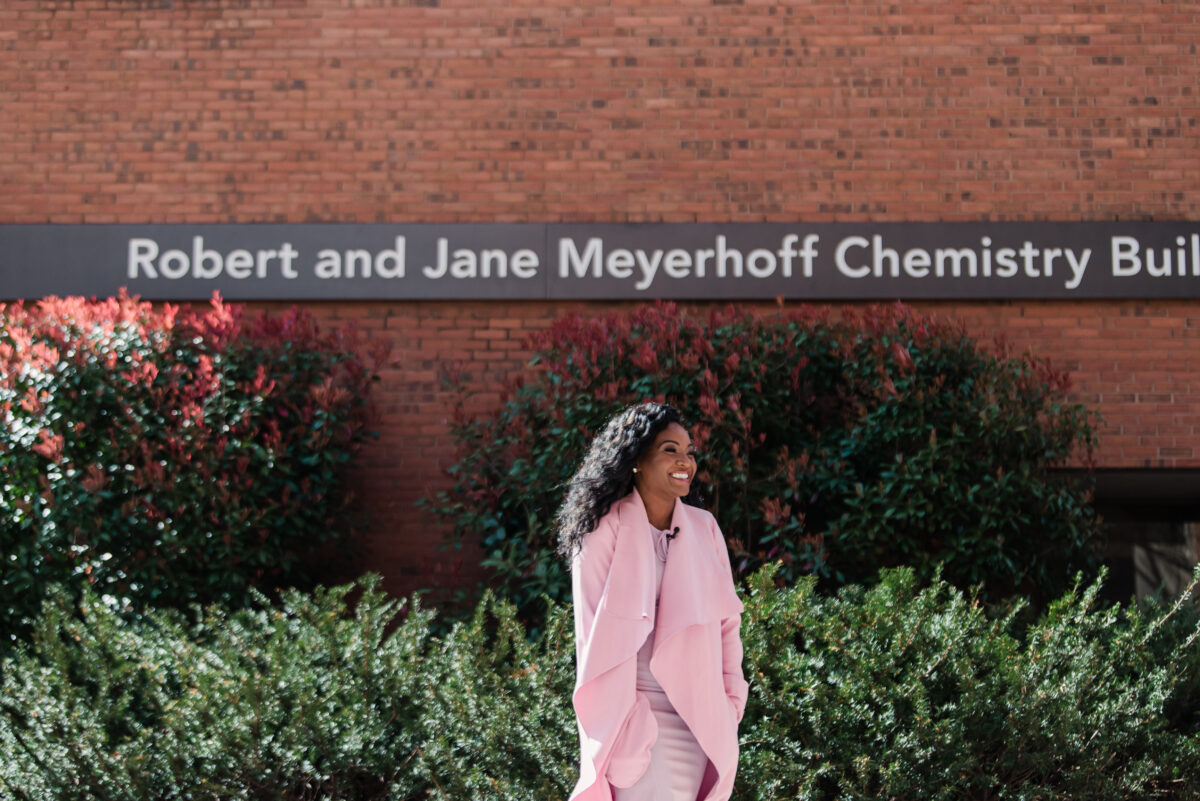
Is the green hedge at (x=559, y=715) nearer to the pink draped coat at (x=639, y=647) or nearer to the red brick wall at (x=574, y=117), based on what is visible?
the pink draped coat at (x=639, y=647)

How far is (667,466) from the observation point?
3.48 meters

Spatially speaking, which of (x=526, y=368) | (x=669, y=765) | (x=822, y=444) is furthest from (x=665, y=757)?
(x=526, y=368)

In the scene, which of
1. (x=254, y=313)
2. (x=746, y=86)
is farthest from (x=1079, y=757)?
(x=254, y=313)

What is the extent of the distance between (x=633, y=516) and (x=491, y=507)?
4.00m

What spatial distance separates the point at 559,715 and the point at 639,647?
1.88 metres

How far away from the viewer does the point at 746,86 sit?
862cm

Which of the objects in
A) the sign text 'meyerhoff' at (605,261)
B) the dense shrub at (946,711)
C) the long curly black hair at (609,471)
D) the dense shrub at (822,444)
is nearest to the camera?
the long curly black hair at (609,471)

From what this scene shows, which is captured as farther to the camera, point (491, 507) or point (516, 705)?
point (491, 507)

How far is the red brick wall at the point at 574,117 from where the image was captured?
27.9ft

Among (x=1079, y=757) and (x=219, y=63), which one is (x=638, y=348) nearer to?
(x=1079, y=757)

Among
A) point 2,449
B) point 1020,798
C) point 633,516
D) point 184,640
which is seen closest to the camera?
point 633,516

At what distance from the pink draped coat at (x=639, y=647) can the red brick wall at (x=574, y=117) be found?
16.7ft

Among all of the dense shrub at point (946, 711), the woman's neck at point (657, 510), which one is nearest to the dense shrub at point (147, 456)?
the dense shrub at point (946, 711)

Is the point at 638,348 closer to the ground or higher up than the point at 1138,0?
closer to the ground
